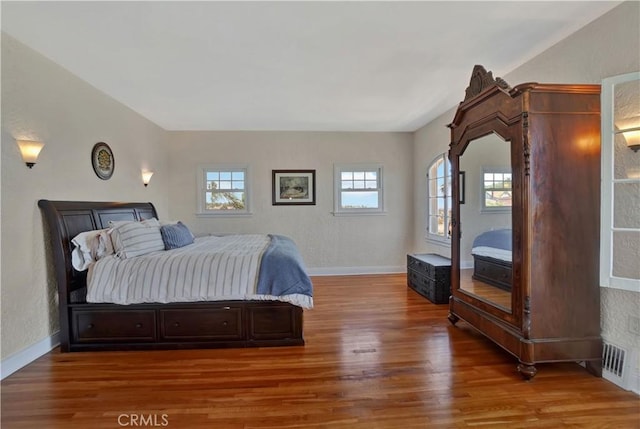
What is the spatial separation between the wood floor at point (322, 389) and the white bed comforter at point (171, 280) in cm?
47

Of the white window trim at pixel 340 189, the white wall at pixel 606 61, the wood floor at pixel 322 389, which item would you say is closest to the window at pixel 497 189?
the white wall at pixel 606 61

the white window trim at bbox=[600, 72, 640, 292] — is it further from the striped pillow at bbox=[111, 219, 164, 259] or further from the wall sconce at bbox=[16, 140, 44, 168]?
the wall sconce at bbox=[16, 140, 44, 168]

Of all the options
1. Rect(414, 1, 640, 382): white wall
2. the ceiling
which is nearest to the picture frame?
the ceiling

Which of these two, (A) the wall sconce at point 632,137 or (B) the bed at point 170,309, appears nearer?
(A) the wall sconce at point 632,137

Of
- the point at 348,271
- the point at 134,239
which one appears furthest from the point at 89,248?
the point at 348,271

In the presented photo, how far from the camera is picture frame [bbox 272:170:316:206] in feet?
17.6

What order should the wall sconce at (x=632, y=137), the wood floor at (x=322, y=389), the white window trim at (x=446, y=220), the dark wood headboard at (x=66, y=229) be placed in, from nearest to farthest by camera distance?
the wood floor at (x=322, y=389)
the wall sconce at (x=632, y=137)
the dark wood headboard at (x=66, y=229)
the white window trim at (x=446, y=220)

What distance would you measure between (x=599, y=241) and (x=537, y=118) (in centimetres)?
94

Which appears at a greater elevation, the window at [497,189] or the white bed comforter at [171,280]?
the window at [497,189]

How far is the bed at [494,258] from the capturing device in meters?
2.32

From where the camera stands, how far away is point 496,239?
2525mm

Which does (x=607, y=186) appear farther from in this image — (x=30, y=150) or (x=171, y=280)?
(x=30, y=150)

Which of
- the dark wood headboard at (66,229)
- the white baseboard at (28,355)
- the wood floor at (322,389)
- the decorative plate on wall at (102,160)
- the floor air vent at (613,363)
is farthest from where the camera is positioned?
the decorative plate on wall at (102,160)

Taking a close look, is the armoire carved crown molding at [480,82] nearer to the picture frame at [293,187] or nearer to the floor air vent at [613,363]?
the floor air vent at [613,363]
